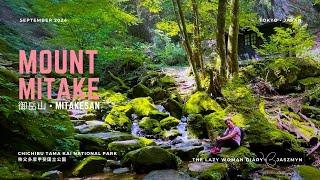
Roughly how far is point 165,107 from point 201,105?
125 cm

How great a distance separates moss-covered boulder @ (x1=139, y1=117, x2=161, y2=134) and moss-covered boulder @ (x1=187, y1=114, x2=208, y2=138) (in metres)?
0.75

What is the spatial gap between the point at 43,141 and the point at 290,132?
4.64 m

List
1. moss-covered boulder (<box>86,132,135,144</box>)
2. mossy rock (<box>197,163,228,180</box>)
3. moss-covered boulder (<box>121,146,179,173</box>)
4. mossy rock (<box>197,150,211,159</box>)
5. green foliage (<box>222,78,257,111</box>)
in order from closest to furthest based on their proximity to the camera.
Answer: mossy rock (<box>197,163,228,180</box>) → moss-covered boulder (<box>121,146,179,173</box>) → mossy rock (<box>197,150,211,159</box>) → moss-covered boulder (<box>86,132,135,144</box>) → green foliage (<box>222,78,257,111</box>)

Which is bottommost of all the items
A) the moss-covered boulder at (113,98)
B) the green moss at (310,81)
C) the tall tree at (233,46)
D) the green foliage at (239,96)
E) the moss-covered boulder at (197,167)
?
the moss-covered boulder at (197,167)

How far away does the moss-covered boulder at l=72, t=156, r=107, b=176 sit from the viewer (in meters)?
5.15

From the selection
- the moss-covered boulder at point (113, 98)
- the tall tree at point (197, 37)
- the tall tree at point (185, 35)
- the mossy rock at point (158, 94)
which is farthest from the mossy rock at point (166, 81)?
the tall tree at point (185, 35)

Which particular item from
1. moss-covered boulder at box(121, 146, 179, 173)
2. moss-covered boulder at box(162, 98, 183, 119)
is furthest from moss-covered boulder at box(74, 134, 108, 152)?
moss-covered boulder at box(162, 98, 183, 119)

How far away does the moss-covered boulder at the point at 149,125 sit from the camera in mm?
8170

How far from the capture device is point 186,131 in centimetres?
813

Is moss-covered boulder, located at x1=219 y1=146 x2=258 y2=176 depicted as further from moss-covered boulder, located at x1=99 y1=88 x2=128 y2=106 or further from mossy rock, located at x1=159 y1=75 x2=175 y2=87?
mossy rock, located at x1=159 y1=75 x2=175 y2=87

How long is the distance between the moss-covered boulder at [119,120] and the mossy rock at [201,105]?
1572 millimetres

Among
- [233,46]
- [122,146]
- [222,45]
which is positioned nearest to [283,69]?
[233,46]

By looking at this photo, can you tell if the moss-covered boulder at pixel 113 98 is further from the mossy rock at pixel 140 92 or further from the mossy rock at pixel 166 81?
the mossy rock at pixel 166 81

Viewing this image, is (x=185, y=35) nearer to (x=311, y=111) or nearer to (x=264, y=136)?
(x=311, y=111)
